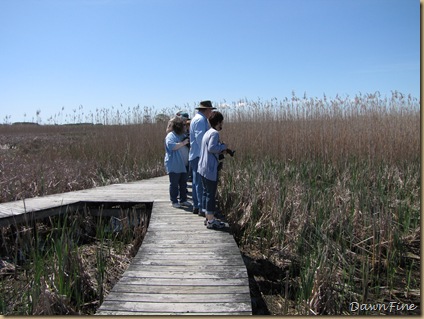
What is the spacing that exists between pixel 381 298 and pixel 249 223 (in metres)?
1.99

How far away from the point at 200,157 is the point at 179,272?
1392mm

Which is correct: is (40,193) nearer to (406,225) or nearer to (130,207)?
(130,207)

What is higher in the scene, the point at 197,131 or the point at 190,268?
the point at 197,131

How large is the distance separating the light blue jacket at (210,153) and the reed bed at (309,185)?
4.30ft

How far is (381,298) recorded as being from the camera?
3600 millimetres

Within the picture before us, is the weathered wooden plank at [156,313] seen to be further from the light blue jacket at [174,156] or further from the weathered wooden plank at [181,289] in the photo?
the light blue jacket at [174,156]

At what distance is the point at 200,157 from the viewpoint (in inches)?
162

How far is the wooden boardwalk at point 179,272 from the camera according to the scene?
2498mm

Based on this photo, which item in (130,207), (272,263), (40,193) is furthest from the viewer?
(40,193)

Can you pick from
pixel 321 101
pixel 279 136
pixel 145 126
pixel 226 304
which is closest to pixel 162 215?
pixel 226 304

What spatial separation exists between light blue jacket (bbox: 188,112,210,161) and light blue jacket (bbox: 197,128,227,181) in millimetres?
325

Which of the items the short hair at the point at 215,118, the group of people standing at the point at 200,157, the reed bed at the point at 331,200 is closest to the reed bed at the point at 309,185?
the reed bed at the point at 331,200

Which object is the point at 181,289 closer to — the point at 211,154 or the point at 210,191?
the point at 210,191

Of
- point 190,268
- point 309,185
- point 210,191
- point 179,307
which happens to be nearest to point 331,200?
point 309,185
